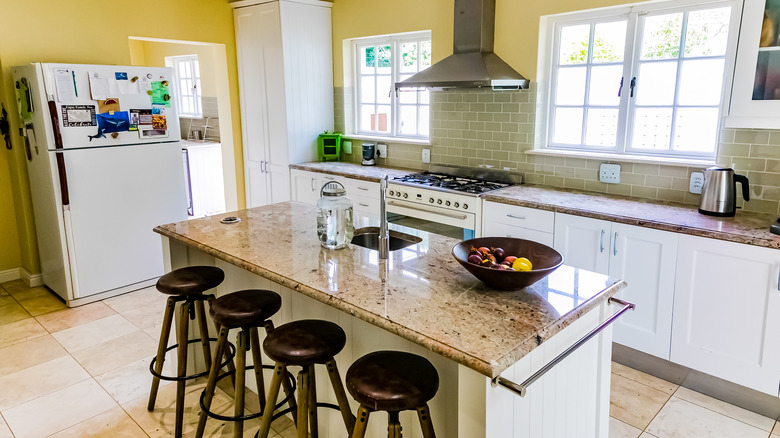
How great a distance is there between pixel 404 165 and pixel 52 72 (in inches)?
112

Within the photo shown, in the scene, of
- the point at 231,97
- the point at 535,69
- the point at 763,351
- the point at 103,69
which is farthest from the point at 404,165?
the point at 763,351

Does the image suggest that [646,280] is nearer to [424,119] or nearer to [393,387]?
[393,387]

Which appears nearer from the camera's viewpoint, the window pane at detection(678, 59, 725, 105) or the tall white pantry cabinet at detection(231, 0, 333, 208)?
the window pane at detection(678, 59, 725, 105)

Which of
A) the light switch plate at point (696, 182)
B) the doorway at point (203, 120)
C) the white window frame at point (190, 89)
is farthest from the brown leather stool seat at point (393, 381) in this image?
the white window frame at point (190, 89)

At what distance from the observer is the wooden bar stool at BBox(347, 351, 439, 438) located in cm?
151

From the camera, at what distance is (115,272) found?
161 inches

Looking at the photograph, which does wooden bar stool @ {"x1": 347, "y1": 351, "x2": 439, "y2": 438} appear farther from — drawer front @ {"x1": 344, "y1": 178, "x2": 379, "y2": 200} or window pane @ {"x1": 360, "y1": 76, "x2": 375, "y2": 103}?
window pane @ {"x1": 360, "y1": 76, "x2": 375, "y2": 103}

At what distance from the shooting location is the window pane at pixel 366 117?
17.0 ft

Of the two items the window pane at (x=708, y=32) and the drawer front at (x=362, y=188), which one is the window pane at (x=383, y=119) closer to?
the drawer front at (x=362, y=188)

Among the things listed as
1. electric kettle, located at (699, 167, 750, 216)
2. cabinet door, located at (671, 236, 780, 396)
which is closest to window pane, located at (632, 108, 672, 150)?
electric kettle, located at (699, 167, 750, 216)

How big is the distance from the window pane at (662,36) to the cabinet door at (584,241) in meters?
1.24

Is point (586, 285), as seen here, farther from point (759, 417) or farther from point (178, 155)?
point (178, 155)

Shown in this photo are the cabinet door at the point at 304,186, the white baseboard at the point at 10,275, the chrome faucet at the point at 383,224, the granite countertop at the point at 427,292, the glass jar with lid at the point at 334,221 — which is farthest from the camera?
the cabinet door at the point at 304,186

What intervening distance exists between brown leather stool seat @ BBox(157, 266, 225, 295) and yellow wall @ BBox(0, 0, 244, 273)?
8.81 ft
